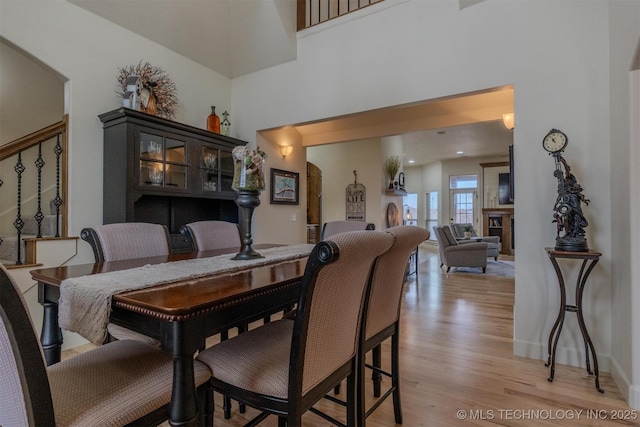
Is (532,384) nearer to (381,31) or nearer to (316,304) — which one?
(316,304)

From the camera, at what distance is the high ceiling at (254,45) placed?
10.0ft

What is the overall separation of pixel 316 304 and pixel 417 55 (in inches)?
107

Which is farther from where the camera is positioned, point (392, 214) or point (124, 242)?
point (392, 214)

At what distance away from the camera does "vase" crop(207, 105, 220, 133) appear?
3.57m

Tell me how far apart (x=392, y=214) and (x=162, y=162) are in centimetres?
483

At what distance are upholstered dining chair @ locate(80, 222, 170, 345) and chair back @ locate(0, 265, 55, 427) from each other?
2.44ft

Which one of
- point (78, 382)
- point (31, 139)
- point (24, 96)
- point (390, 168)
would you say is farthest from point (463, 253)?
point (24, 96)

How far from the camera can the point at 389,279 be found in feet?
5.08

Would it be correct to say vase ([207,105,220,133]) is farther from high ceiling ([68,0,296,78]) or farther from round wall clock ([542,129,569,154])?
round wall clock ([542,129,569,154])

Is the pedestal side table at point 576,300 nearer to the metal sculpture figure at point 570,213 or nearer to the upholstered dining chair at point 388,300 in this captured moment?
the metal sculpture figure at point 570,213

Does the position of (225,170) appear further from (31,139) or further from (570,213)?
(570,213)

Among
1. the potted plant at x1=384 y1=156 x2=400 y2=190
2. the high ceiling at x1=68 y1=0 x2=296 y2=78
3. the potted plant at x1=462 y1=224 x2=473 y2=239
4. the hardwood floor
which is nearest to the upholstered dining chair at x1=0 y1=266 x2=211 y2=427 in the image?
the hardwood floor

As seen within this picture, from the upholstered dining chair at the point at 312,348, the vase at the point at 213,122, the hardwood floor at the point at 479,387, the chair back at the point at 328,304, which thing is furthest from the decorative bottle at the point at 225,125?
the chair back at the point at 328,304

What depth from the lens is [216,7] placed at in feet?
11.4
